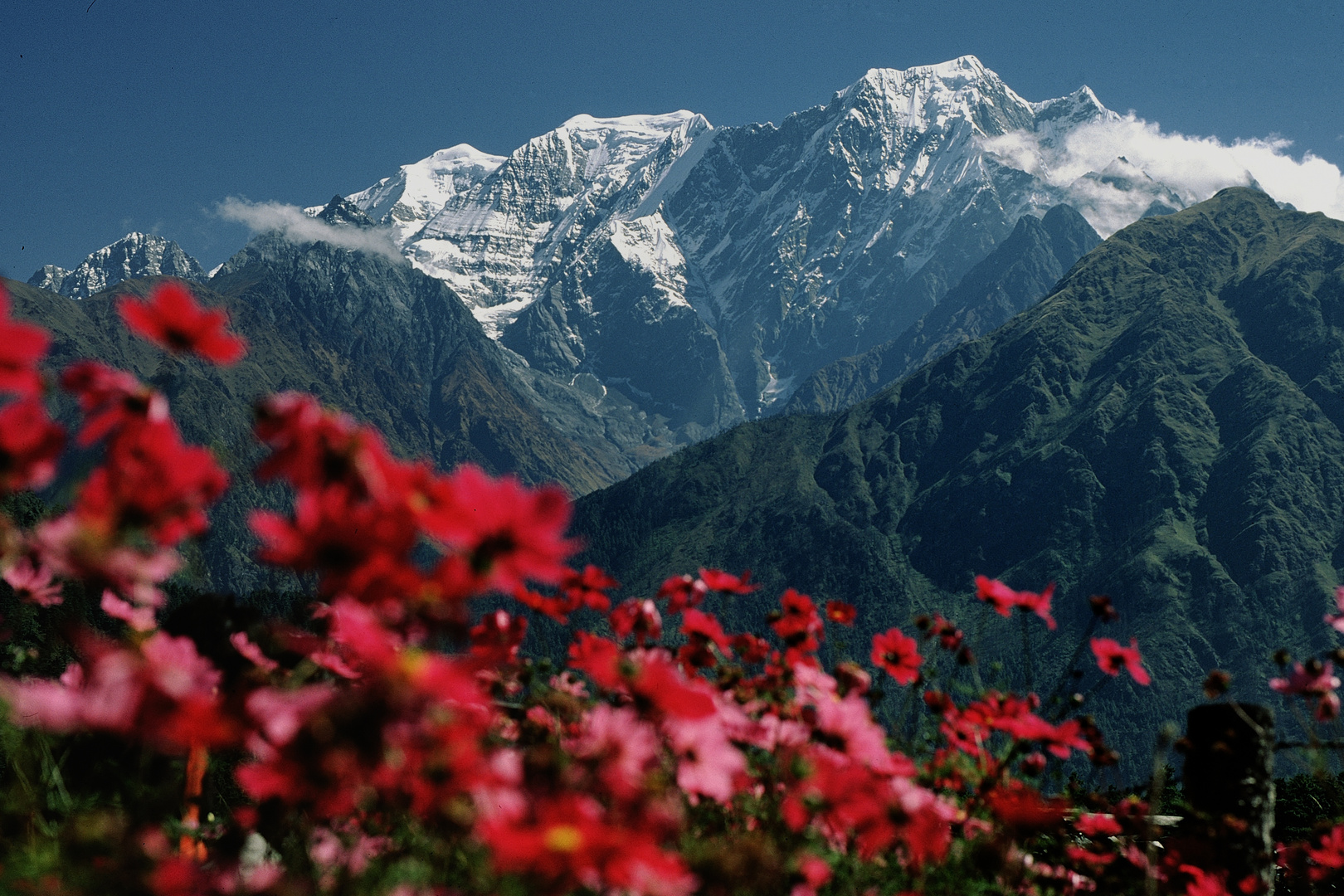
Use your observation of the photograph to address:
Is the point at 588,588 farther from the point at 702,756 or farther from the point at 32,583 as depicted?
the point at 32,583

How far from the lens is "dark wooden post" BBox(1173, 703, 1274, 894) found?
320 cm

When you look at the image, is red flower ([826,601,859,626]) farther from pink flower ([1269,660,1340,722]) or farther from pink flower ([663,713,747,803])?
pink flower ([663,713,747,803])

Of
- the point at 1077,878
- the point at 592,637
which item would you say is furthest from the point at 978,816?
the point at 592,637

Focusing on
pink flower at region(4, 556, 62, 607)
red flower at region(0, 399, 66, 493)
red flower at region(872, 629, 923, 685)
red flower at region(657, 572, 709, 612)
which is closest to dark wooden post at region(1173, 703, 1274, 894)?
red flower at region(872, 629, 923, 685)

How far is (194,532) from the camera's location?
154cm

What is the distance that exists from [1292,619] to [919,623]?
691 ft

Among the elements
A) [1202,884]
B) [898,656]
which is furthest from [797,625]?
[1202,884]

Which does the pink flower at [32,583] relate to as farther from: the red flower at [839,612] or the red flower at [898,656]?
the red flower at [839,612]

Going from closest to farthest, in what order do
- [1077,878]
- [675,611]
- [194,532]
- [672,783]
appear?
A: [194,532], [672,783], [675,611], [1077,878]

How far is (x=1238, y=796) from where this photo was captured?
332 cm

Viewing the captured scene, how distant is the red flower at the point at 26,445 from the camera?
1279mm

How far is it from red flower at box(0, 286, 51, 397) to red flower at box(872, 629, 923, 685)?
2.41 metres

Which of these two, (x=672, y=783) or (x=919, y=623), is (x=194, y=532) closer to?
(x=672, y=783)

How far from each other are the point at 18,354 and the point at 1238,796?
3.87 m
